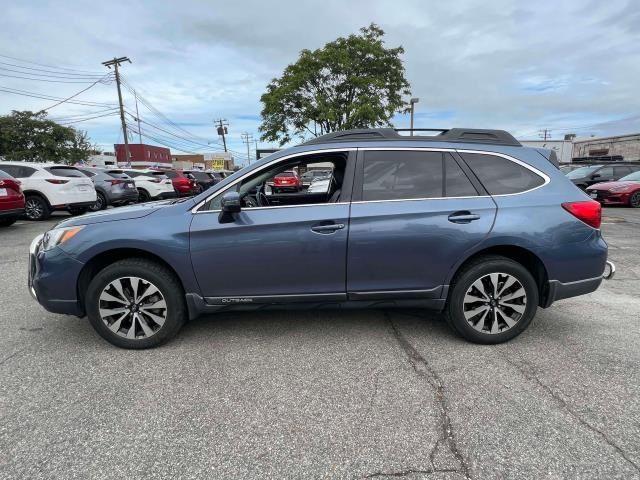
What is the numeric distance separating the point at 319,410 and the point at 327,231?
1298 mm

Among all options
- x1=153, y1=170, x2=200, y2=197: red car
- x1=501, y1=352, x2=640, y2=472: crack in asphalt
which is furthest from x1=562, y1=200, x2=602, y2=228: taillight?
x1=153, y1=170, x2=200, y2=197: red car

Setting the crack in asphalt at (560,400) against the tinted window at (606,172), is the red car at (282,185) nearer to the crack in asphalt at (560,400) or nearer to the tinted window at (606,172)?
the crack in asphalt at (560,400)

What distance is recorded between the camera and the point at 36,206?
1021 centimetres

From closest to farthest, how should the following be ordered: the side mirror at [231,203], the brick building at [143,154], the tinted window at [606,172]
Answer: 1. the side mirror at [231,203]
2. the tinted window at [606,172]
3. the brick building at [143,154]

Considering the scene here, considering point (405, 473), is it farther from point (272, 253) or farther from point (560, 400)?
point (272, 253)

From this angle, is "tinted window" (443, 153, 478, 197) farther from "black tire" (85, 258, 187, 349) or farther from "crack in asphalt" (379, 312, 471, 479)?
"black tire" (85, 258, 187, 349)

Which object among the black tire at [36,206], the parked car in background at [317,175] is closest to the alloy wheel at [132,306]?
the parked car in background at [317,175]

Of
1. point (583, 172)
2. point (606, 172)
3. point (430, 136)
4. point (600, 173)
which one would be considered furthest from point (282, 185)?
point (606, 172)

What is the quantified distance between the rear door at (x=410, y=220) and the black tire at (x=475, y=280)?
0.15 meters

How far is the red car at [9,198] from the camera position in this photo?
8.12 metres

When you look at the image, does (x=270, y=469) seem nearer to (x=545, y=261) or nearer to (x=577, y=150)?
(x=545, y=261)

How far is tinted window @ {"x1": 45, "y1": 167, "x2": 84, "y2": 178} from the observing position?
10.2 m

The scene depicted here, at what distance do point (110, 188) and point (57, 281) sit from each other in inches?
426

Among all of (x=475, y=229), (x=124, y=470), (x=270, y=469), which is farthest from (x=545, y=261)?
(x=124, y=470)
